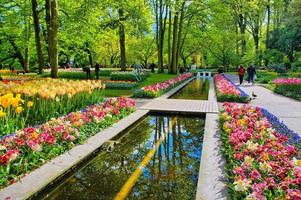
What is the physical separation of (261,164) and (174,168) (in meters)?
2.02

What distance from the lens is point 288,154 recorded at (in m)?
5.91

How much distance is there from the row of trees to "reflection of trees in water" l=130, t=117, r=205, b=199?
13641 millimetres

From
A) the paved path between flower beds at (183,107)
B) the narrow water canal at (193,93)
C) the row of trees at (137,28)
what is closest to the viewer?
the paved path between flower beds at (183,107)

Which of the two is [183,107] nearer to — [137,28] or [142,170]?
[142,170]

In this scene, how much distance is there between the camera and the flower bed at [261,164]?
15.0ft

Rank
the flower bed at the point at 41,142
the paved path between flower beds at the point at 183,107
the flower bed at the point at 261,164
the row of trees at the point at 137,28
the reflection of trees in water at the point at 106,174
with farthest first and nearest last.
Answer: the row of trees at the point at 137,28
the paved path between flower beds at the point at 183,107
the flower bed at the point at 41,142
the reflection of trees in water at the point at 106,174
the flower bed at the point at 261,164

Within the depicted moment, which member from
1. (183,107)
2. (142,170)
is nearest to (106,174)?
(142,170)

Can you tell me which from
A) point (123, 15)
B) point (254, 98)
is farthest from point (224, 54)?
point (254, 98)

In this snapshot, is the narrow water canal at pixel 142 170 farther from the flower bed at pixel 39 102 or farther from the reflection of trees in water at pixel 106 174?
the flower bed at pixel 39 102

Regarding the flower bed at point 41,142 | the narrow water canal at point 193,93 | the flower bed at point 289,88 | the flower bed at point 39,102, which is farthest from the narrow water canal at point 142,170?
the flower bed at point 289,88

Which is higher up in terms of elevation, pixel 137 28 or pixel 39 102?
pixel 137 28

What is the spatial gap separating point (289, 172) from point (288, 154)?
0.84 m

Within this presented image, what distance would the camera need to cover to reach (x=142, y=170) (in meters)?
6.69

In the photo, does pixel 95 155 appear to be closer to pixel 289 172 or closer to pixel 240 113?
pixel 289 172
